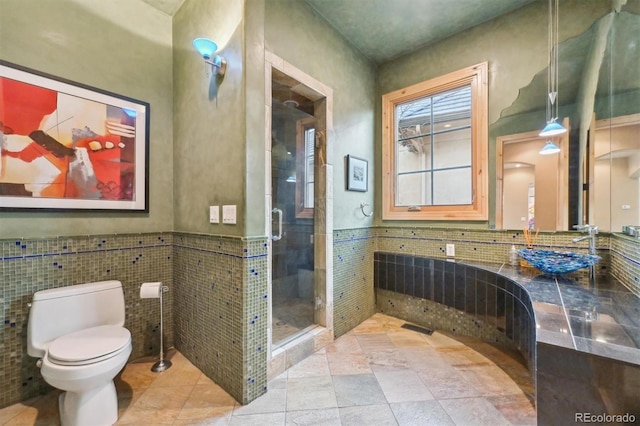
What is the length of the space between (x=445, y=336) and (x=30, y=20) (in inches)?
152

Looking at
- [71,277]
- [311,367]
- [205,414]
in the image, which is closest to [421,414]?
[311,367]

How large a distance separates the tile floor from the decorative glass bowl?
792mm

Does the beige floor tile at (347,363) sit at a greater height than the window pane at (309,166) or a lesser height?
lesser

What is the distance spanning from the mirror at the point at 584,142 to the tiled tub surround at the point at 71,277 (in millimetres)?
2988

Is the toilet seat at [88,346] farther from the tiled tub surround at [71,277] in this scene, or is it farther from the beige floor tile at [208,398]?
the beige floor tile at [208,398]

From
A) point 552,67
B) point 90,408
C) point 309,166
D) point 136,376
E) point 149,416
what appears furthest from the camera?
point 309,166

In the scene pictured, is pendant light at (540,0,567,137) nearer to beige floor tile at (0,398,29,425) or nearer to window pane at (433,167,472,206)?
window pane at (433,167,472,206)

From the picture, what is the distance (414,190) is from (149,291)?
2595 mm

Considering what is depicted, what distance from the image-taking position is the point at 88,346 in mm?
1436

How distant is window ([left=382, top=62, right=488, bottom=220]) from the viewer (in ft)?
7.89

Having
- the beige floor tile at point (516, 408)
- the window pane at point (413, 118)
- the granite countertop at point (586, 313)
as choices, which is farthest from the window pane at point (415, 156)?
the beige floor tile at point (516, 408)

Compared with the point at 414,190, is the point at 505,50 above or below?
above

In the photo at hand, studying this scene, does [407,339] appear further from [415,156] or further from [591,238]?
[415,156]

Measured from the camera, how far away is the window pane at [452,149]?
8.34 feet
